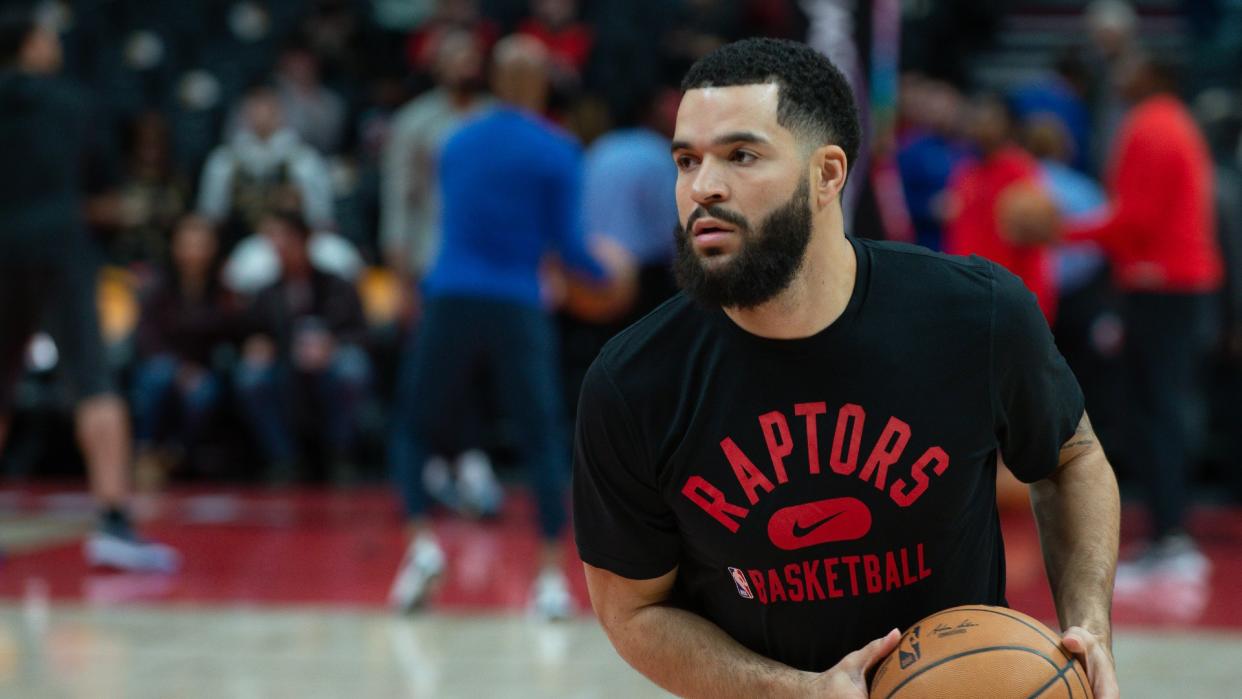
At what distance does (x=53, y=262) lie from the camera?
671 cm

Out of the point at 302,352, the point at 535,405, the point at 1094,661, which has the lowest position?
the point at 302,352

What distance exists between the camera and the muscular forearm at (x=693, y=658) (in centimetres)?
247

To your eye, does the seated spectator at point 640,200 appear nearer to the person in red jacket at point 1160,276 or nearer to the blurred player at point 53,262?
the person in red jacket at point 1160,276

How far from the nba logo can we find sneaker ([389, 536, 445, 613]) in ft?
11.6

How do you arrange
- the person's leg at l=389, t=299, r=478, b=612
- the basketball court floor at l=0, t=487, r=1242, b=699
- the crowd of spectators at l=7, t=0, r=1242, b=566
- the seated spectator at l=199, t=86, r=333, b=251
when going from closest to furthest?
the basketball court floor at l=0, t=487, r=1242, b=699 → the person's leg at l=389, t=299, r=478, b=612 → the crowd of spectators at l=7, t=0, r=1242, b=566 → the seated spectator at l=199, t=86, r=333, b=251

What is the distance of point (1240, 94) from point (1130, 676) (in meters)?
6.19

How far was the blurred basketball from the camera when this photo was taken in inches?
263

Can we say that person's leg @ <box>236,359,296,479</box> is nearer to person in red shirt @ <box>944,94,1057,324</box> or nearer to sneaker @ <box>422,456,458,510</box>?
sneaker @ <box>422,456,458,510</box>

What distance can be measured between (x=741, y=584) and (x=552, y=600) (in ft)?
11.0

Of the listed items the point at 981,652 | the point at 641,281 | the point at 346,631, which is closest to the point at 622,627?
the point at 981,652

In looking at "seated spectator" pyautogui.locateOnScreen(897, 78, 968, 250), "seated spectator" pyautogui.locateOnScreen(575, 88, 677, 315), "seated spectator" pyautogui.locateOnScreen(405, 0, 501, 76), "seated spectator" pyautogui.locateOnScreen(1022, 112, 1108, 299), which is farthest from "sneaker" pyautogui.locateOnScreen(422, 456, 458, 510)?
"seated spectator" pyautogui.locateOnScreen(1022, 112, 1108, 299)

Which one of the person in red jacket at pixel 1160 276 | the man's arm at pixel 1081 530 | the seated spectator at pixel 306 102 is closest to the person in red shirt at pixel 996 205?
the person in red jacket at pixel 1160 276

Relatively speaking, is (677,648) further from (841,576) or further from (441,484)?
(441,484)

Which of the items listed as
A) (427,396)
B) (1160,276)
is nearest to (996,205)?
(1160,276)
